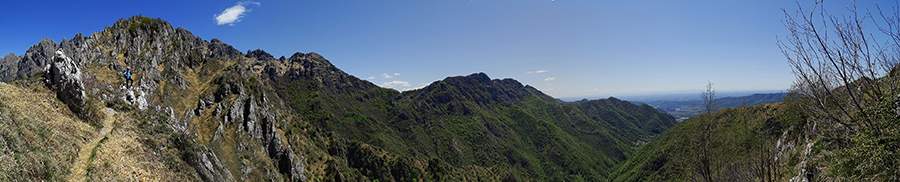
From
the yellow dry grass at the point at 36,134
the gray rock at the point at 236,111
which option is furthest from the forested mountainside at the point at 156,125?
the gray rock at the point at 236,111

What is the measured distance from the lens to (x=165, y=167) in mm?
16234

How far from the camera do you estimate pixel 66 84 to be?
16953 mm

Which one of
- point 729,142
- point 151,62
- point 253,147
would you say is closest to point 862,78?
point 729,142

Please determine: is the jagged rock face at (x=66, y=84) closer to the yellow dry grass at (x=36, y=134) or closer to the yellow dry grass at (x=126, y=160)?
the yellow dry grass at (x=36, y=134)

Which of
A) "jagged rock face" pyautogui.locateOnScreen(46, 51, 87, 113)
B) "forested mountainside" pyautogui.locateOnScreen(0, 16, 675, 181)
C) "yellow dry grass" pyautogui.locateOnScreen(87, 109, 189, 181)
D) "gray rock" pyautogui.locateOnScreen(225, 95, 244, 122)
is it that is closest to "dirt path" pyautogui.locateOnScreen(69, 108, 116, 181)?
"forested mountainside" pyautogui.locateOnScreen(0, 16, 675, 181)

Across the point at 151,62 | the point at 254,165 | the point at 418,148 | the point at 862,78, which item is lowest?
the point at 418,148

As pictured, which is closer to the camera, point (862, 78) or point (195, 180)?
point (862, 78)

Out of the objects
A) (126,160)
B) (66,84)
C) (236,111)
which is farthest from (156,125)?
(236,111)

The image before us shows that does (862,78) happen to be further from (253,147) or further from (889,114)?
(253,147)

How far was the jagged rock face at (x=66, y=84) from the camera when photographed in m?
16.8

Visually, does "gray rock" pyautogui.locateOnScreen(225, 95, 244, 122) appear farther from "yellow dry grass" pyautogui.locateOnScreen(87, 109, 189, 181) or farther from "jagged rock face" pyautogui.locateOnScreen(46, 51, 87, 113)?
"yellow dry grass" pyautogui.locateOnScreen(87, 109, 189, 181)

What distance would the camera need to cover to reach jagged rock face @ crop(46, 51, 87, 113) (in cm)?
1681

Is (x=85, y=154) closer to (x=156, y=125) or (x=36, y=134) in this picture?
(x=36, y=134)

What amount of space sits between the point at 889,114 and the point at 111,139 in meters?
A: 33.2
